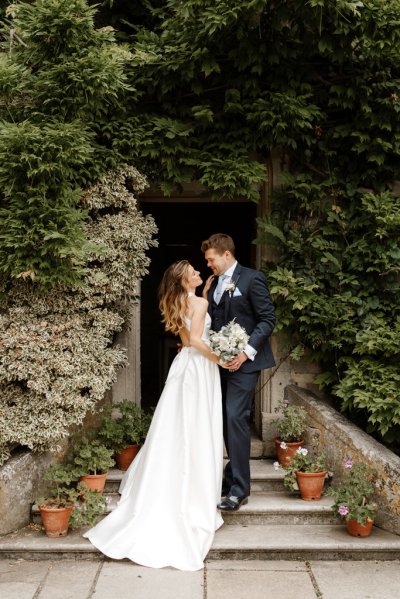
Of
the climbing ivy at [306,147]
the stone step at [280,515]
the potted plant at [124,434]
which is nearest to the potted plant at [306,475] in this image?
the stone step at [280,515]

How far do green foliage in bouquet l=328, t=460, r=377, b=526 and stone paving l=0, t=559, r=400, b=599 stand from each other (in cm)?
34

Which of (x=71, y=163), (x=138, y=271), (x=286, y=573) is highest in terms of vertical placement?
(x=71, y=163)

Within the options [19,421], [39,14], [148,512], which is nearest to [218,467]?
[148,512]

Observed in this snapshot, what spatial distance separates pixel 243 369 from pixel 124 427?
1.53 meters

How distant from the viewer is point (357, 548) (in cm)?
459

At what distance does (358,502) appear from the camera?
15.5ft

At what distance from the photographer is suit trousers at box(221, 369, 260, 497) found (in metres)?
5.05

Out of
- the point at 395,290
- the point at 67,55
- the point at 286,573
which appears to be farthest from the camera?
the point at 395,290

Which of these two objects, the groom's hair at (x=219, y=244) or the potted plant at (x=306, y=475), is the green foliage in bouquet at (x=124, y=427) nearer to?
the potted plant at (x=306, y=475)

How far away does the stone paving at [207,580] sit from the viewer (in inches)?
159

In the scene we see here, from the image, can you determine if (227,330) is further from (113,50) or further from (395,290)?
(113,50)

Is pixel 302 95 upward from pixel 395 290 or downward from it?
upward

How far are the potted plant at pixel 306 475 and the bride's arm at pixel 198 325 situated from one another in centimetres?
120

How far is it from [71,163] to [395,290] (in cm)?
342
